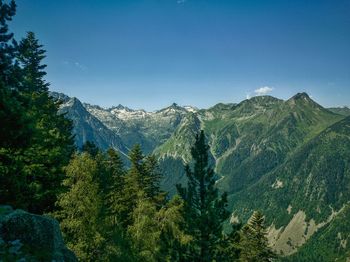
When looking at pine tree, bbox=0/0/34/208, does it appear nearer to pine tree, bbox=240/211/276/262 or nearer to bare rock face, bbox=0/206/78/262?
bare rock face, bbox=0/206/78/262

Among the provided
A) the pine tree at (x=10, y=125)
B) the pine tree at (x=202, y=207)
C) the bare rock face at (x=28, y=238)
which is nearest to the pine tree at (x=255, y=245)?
the pine tree at (x=202, y=207)

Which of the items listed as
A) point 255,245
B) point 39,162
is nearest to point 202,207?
point 39,162

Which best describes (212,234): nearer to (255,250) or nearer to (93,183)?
(93,183)

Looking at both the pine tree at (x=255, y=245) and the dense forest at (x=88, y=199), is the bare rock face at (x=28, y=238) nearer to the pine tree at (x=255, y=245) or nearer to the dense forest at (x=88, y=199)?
the dense forest at (x=88, y=199)

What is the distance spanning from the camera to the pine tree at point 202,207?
2652 cm

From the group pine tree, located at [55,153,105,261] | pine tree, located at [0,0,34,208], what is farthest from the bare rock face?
pine tree, located at [55,153,105,261]

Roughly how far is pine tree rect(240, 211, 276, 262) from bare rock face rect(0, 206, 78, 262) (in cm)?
3098

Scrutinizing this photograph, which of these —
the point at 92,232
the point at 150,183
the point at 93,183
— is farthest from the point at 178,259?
the point at 150,183

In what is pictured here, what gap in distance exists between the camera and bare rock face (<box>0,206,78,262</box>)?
13.8 metres

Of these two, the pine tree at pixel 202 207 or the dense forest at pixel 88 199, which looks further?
the pine tree at pixel 202 207

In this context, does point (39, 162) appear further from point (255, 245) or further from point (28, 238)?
point (255, 245)

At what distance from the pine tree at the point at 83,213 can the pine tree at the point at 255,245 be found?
21.9 m

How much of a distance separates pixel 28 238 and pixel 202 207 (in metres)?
15.2

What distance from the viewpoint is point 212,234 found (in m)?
26.9
